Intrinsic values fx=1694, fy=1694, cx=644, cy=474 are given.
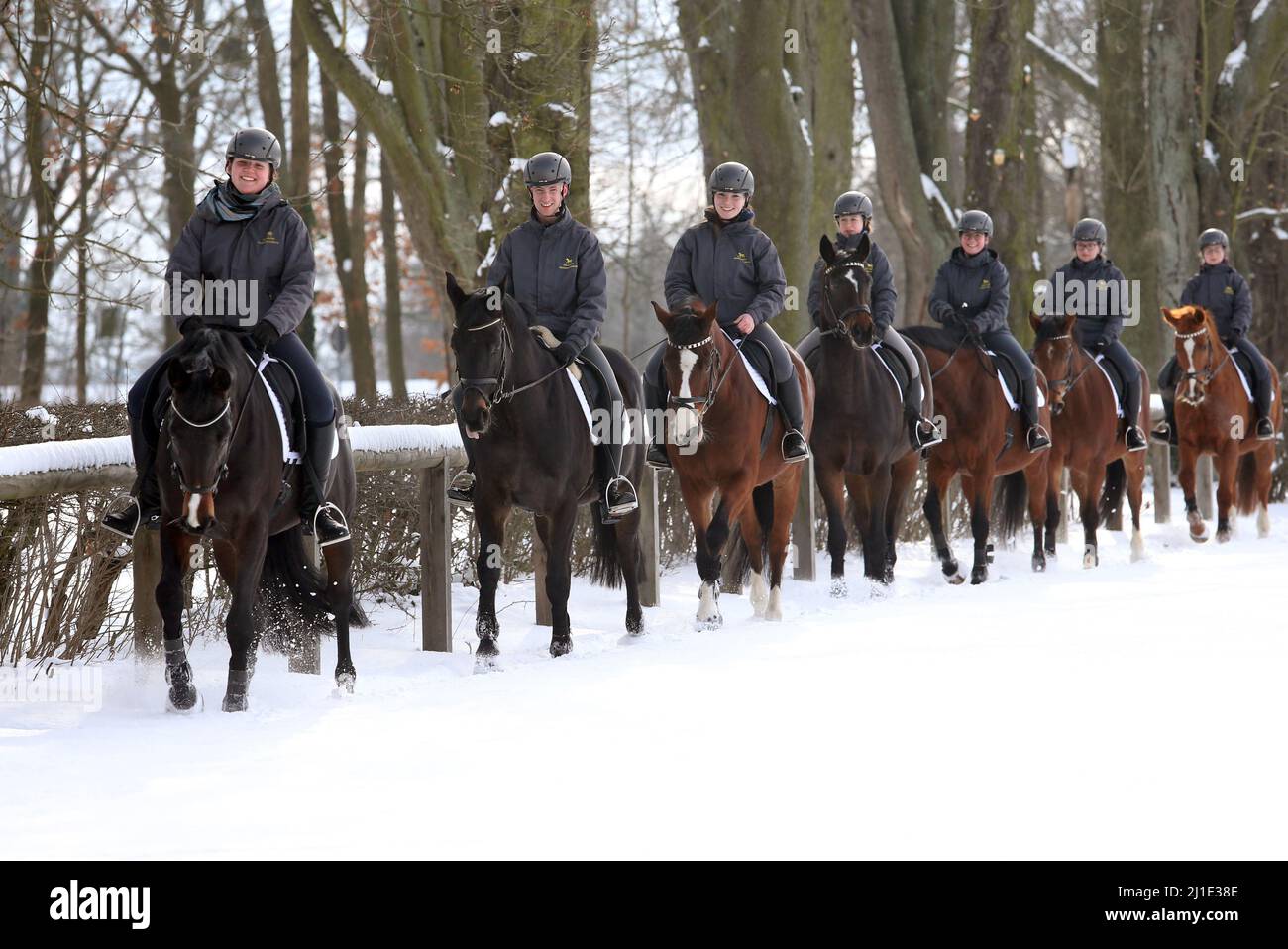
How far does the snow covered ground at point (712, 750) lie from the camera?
5285mm

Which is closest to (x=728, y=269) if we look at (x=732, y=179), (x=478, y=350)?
(x=732, y=179)

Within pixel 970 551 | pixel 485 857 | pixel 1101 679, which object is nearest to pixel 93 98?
pixel 970 551

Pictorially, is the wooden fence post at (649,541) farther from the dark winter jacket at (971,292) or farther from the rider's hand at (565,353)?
the dark winter jacket at (971,292)

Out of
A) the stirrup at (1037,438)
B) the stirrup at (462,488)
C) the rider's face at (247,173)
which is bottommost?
the stirrup at (462,488)

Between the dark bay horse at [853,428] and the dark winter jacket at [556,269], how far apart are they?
2797mm

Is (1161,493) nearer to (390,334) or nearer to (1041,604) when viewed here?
(1041,604)

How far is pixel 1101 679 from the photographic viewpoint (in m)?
8.20

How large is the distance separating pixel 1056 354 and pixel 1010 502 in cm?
144

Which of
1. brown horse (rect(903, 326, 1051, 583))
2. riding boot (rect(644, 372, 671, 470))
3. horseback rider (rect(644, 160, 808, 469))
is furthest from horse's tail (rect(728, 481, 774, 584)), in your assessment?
brown horse (rect(903, 326, 1051, 583))

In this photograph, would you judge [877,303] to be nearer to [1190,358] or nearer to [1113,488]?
[1113,488]

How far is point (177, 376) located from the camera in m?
7.32

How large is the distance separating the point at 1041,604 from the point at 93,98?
15.9 m

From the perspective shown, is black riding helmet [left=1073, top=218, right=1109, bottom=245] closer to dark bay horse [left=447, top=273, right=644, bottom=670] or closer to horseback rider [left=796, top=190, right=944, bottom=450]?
horseback rider [left=796, top=190, right=944, bottom=450]

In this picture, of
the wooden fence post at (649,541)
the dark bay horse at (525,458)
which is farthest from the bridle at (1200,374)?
the dark bay horse at (525,458)
